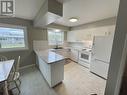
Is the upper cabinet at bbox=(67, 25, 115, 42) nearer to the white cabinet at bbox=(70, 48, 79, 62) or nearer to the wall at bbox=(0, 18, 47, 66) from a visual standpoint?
the white cabinet at bbox=(70, 48, 79, 62)

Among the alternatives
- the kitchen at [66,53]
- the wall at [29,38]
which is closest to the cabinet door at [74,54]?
the kitchen at [66,53]

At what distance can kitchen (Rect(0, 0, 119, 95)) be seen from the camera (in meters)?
2.19

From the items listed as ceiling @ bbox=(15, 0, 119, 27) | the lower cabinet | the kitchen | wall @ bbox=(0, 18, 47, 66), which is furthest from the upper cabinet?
the lower cabinet

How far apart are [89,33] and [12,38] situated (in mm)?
3886

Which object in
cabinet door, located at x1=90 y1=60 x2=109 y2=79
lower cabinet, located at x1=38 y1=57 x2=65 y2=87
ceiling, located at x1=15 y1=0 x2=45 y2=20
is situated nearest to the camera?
ceiling, located at x1=15 y1=0 x2=45 y2=20

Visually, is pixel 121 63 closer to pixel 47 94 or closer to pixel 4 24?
pixel 47 94

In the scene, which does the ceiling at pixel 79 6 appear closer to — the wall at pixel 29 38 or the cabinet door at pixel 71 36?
the wall at pixel 29 38

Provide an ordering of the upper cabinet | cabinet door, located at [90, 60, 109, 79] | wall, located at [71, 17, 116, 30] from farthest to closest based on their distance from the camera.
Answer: the upper cabinet
wall, located at [71, 17, 116, 30]
cabinet door, located at [90, 60, 109, 79]

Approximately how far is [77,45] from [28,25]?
3.39 m

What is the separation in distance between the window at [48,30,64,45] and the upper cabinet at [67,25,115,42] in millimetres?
550

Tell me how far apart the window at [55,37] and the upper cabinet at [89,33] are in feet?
1.80

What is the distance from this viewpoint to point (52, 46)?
508cm

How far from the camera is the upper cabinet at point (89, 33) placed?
10.5ft

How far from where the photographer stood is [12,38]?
353 cm
